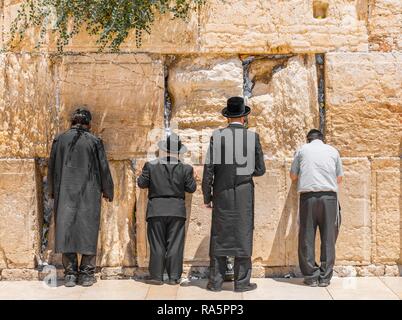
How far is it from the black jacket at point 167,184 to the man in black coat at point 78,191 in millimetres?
402

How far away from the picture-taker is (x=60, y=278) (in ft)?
24.0

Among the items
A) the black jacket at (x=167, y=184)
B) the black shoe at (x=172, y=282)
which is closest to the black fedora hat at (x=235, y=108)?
the black jacket at (x=167, y=184)

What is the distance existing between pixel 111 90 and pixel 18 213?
1601mm

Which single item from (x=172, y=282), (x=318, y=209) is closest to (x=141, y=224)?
(x=172, y=282)

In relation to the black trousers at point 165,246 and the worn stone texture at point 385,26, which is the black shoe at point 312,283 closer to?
the black trousers at point 165,246

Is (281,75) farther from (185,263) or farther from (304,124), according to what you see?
(185,263)

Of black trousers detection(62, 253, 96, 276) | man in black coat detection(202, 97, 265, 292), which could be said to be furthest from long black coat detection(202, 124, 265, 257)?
black trousers detection(62, 253, 96, 276)

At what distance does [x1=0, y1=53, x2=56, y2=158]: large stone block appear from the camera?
7.36 metres

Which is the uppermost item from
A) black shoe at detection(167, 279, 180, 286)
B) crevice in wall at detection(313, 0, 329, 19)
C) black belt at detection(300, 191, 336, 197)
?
crevice in wall at detection(313, 0, 329, 19)

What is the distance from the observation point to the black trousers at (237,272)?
6664mm

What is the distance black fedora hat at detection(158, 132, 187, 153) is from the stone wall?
0.30 m

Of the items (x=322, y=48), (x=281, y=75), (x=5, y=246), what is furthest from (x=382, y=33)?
(x=5, y=246)

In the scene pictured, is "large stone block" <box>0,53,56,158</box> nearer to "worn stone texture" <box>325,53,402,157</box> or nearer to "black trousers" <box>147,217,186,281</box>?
"black trousers" <box>147,217,186,281</box>

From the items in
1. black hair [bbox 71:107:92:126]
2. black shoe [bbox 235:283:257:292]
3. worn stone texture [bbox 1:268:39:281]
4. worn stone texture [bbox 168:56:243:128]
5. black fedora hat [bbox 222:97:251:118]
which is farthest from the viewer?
worn stone texture [bbox 168:56:243:128]
